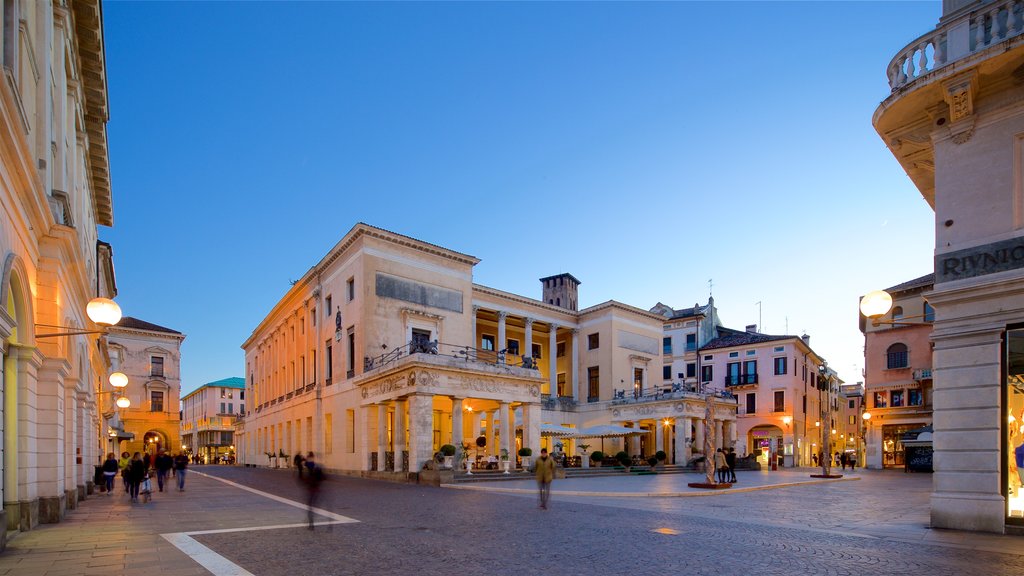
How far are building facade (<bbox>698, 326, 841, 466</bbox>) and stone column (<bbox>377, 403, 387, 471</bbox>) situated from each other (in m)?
33.7

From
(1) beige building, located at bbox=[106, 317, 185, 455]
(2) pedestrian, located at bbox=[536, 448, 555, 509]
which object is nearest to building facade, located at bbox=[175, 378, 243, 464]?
(1) beige building, located at bbox=[106, 317, 185, 455]

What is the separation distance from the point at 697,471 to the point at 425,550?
33.3m

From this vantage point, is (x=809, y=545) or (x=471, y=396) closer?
(x=809, y=545)

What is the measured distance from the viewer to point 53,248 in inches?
508

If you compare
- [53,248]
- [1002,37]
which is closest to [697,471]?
[1002,37]

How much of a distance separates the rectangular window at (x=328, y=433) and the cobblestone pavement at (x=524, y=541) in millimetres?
20807

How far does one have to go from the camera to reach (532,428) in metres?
32.6

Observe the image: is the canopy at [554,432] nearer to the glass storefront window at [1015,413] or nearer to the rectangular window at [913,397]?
the rectangular window at [913,397]

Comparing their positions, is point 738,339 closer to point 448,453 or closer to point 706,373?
point 706,373

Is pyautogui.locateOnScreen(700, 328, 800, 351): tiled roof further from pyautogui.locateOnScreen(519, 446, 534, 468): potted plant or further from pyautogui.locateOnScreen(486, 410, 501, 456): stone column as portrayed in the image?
pyautogui.locateOnScreen(519, 446, 534, 468): potted plant

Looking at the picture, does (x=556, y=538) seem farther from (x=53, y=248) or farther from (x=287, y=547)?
(x=53, y=248)

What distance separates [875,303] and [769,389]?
4867cm

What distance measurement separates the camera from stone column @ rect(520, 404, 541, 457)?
105 ft

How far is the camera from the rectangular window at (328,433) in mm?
38531
